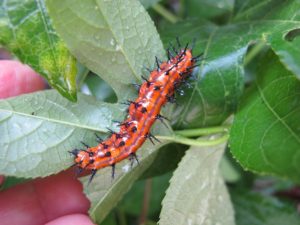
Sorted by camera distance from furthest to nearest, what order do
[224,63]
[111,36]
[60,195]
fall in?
[60,195] < [224,63] < [111,36]

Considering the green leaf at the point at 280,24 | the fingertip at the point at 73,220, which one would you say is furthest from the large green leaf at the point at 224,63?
the fingertip at the point at 73,220

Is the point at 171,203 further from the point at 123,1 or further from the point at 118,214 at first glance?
the point at 118,214

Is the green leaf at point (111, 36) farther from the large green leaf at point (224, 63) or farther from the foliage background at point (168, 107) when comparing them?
the large green leaf at point (224, 63)

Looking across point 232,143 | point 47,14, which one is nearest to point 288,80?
point 232,143

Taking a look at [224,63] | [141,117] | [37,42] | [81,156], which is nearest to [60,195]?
[81,156]

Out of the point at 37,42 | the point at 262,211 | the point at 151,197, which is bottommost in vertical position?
the point at 262,211

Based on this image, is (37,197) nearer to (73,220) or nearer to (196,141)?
(73,220)
